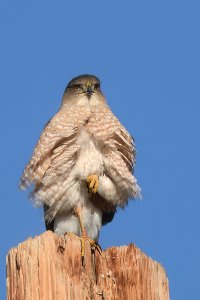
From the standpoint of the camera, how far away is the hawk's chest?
25.7 ft

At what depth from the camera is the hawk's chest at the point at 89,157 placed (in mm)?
7820

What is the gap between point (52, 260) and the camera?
515cm

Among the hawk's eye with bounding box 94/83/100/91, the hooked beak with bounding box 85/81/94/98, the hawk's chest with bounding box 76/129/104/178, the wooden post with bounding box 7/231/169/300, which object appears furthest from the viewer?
the hawk's eye with bounding box 94/83/100/91

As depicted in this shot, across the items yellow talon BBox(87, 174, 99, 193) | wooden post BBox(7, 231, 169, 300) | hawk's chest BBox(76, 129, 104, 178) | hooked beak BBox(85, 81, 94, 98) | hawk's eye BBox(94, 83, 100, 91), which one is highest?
hawk's eye BBox(94, 83, 100, 91)

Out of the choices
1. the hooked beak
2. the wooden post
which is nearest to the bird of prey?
the hooked beak

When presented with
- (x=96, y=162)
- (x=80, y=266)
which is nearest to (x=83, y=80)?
(x=96, y=162)

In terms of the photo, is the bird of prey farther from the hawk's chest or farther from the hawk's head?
the hawk's head

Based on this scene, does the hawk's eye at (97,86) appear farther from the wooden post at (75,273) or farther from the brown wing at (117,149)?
the wooden post at (75,273)

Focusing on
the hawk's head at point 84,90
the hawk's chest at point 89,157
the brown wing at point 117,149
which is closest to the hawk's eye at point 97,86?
the hawk's head at point 84,90

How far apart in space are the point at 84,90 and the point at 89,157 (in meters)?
Answer: 1.89

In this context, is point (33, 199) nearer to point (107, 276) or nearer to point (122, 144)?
point (122, 144)

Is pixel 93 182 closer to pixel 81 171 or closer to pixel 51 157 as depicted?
pixel 81 171

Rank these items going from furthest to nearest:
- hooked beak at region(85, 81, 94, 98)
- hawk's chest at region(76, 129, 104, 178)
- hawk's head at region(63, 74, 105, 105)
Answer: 1. hooked beak at region(85, 81, 94, 98)
2. hawk's head at region(63, 74, 105, 105)
3. hawk's chest at region(76, 129, 104, 178)

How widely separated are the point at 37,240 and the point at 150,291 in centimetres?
88
